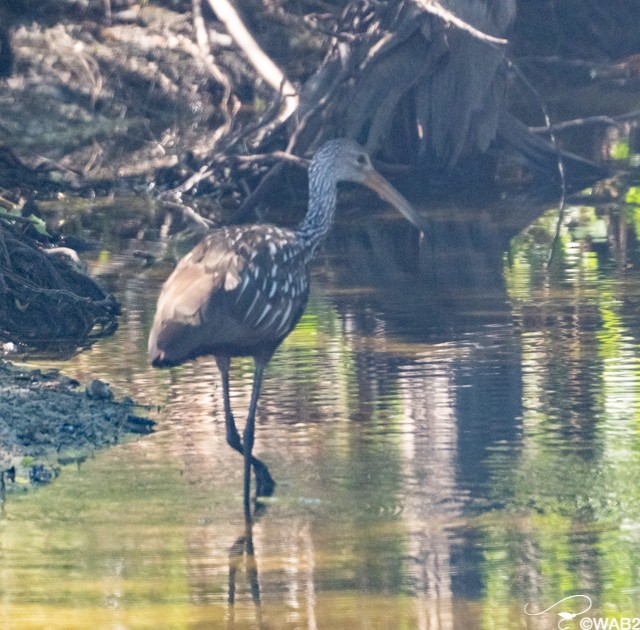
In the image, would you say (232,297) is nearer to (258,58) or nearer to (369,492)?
(369,492)

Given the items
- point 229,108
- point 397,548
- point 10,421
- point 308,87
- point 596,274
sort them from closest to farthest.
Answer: point 397,548
point 10,421
point 596,274
point 308,87
point 229,108

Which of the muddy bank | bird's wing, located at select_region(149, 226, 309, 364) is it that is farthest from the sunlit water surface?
bird's wing, located at select_region(149, 226, 309, 364)

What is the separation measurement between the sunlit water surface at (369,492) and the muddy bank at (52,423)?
133 mm

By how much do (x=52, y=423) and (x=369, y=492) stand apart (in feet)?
6.04

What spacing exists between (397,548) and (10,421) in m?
2.52

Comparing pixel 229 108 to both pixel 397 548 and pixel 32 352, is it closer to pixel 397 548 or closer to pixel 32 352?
pixel 32 352

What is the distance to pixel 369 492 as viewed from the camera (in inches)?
283

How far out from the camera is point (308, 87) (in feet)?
54.3

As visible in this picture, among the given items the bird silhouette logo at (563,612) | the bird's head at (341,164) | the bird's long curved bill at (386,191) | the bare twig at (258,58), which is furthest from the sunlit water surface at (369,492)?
the bare twig at (258,58)

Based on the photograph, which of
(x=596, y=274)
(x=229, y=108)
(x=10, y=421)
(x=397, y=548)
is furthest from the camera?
(x=229, y=108)

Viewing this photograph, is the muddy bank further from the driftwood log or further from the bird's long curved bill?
the bird's long curved bill

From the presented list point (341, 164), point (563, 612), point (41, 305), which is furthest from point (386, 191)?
point (563, 612)

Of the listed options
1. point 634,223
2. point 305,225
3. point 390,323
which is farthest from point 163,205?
point 305,225

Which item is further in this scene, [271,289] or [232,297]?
[271,289]
